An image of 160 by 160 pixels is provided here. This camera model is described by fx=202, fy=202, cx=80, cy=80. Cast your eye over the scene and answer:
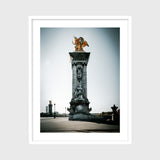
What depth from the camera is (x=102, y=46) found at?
8.11 meters

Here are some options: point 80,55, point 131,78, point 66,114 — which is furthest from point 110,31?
point 66,114

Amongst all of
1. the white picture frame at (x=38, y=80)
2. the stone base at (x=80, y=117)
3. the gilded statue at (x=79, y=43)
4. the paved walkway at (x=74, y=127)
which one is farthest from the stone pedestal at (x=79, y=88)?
the white picture frame at (x=38, y=80)

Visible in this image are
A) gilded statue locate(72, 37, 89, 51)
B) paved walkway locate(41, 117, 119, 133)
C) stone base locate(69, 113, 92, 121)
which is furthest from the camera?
stone base locate(69, 113, 92, 121)

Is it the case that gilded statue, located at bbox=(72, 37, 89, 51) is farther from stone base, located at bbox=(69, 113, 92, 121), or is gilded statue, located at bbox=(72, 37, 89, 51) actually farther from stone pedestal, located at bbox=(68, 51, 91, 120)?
stone base, located at bbox=(69, 113, 92, 121)

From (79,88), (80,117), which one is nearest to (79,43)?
(79,88)

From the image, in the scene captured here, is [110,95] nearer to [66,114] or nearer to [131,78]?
[131,78]

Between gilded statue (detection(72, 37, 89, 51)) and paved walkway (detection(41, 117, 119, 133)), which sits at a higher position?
gilded statue (detection(72, 37, 89, 51))

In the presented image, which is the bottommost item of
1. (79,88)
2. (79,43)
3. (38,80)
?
(79,88)

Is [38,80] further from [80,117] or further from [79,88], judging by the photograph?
[79,88]

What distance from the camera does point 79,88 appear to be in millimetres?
10727

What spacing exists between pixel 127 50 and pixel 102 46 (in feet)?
4.64

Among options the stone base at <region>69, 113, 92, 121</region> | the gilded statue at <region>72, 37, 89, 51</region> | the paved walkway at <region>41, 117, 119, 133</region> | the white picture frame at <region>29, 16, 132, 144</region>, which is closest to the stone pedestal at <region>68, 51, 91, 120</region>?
the stone base at <region>69, 113, 92, 121</region>

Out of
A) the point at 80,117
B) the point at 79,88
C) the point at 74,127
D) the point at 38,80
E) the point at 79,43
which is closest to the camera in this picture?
the point at 38,80

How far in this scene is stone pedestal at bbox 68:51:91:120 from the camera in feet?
31.6
